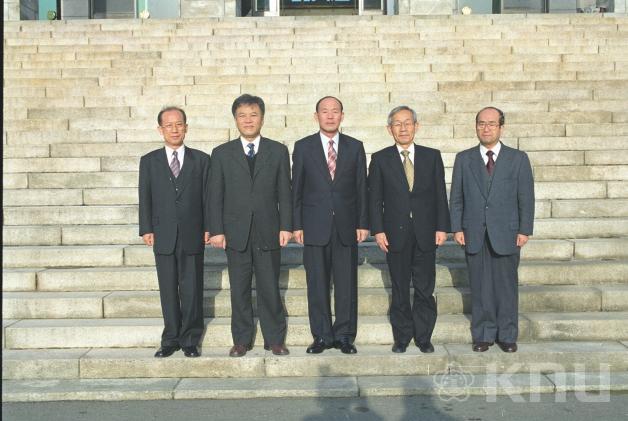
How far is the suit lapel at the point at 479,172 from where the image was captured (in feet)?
16.0

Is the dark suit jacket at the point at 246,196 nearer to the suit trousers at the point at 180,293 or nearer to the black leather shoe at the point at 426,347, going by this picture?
the suit trousers at the point at 180,293

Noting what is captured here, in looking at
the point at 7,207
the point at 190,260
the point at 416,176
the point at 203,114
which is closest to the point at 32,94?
the point at 203,114

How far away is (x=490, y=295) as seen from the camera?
4.91m

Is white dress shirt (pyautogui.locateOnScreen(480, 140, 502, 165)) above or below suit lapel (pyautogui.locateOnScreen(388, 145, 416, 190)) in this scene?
above

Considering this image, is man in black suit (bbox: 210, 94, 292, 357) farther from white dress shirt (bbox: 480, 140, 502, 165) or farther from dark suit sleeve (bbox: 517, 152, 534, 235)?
dark suit sleeve (bbox: 517, 152, 534, 235)

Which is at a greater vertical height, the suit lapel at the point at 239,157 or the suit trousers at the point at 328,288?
the suit lapel at the point at 239,157

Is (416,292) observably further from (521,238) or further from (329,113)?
(329,113)

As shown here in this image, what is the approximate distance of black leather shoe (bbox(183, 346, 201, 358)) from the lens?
4812mm

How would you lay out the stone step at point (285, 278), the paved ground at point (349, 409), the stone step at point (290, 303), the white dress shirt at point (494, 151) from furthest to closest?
the stone step at point (285, 278), the stone step at point (290, 303), the white dress shirt at point (494, 151), the paved ground at point (349, 409)

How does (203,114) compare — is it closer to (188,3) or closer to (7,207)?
(7,207)

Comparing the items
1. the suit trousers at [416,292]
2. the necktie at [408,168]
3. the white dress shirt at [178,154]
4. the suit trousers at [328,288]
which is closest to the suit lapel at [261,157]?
the white dress shirt at [178,154]

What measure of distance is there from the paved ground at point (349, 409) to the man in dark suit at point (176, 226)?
0.66m

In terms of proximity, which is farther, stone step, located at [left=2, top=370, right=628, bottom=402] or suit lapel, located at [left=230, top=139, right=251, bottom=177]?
suit lapel, located at [left=230, top=139, right=251, bottom=177]

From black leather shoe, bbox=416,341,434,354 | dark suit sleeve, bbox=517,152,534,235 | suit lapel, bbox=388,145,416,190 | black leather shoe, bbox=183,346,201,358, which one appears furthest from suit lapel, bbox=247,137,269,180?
dark suit sleeve, bbox=517,152,534,235
